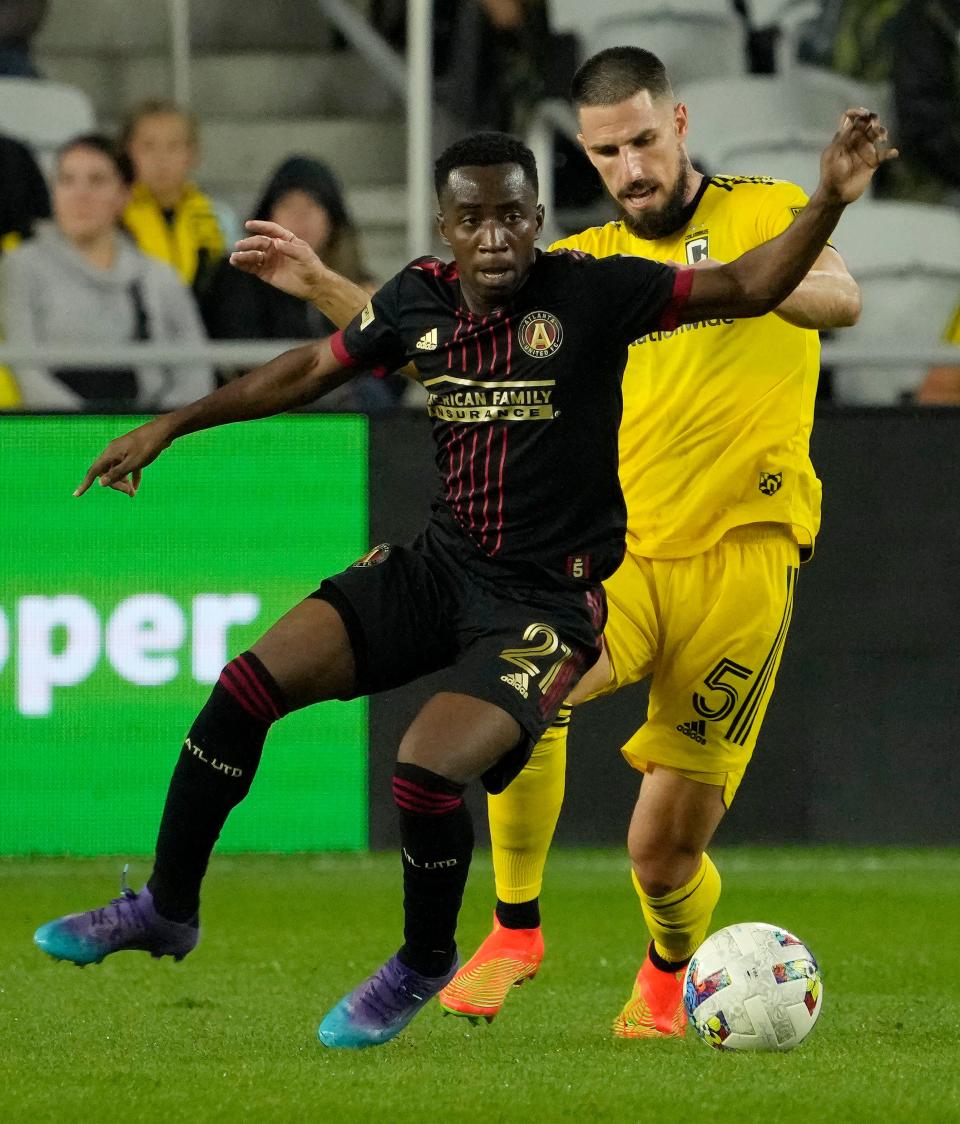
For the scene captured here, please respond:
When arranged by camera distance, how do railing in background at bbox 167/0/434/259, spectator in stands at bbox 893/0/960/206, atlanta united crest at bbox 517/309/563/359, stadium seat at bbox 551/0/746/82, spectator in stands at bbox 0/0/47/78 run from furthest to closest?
stadium seat at bbox 551/0/746/82, spectator in stands at bbox 0/0/47/78, spectator in stands at bbox 893/0/960/206, railing in background at bbox 167/0/434/259, atlanta united crest at bbox 517/309/563/359

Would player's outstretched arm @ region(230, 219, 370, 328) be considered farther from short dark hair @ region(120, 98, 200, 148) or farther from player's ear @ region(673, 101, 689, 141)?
short dark hair @ region(120, 98, 200, 148)

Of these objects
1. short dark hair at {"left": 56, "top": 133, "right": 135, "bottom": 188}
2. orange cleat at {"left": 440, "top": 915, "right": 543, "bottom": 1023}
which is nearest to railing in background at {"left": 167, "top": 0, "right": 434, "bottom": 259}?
short dark hair at {"left": 56, "top": 133, "right": 135, "bottom": 188}

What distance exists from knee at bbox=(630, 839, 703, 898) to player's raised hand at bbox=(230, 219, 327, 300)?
5.27 feet

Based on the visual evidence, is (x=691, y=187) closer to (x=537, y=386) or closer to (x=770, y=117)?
(x=537, y=386)

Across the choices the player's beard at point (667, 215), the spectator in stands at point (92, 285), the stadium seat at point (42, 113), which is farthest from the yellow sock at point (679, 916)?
the stadium seat at point (42, 113)

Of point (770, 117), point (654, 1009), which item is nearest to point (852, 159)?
point (654, 1009)

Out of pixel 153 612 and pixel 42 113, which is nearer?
pixel 153 612

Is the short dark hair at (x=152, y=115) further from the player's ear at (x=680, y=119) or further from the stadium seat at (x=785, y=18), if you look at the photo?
the player's ear at (x=680, y=119)

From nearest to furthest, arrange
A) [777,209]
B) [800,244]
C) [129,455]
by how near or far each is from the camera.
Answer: [800,244] → [129,455] → [777,209]

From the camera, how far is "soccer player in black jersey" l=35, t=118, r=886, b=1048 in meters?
4.58

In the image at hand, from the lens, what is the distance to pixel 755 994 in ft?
15.7

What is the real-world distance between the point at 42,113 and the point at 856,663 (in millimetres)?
4686

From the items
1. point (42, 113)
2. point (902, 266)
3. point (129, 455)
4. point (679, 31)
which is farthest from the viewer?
point (679, 31)

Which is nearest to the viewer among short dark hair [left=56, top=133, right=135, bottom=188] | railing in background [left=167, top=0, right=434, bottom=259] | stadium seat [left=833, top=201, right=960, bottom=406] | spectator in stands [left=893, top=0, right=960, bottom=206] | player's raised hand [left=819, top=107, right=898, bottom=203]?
player's raised hand [left=819, top=107, right=898, bottom=203]
